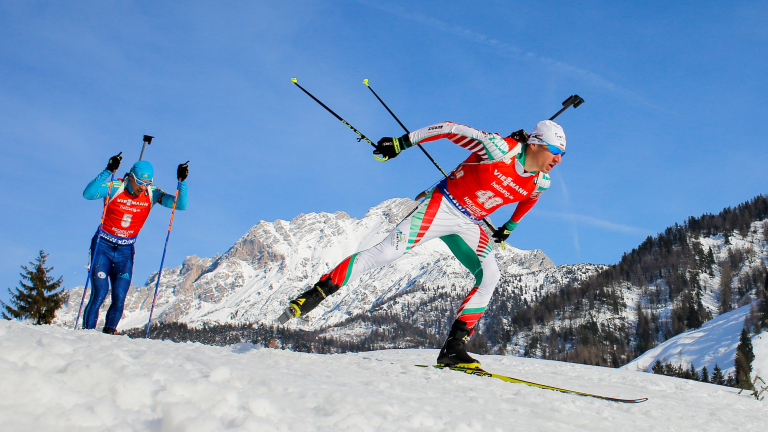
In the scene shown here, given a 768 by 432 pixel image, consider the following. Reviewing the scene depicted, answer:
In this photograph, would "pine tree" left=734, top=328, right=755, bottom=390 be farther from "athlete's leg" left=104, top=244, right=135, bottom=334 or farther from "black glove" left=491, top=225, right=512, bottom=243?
"athlete's leg" left=104, top=244, right=135, bottom=334

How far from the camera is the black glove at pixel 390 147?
16.3 feet

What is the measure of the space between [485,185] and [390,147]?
1.06 m

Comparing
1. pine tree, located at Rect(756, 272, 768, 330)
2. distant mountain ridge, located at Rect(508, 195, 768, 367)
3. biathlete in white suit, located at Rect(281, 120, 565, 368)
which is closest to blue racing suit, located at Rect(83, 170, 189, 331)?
biathlete in white suit, located at Rect(281, 120, 565, 368)

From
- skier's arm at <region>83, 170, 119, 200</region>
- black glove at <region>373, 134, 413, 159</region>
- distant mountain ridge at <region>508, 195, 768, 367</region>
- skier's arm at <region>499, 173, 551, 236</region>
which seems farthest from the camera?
distant mountain ridge at <region>508, 195, 768, 367</region>

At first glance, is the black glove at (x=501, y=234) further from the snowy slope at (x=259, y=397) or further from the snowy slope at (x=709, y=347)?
the snowy slope at (x=709, y=347)

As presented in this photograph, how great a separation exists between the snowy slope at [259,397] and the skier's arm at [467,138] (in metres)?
2.17

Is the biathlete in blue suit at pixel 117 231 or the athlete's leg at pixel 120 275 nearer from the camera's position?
the biathlete in blue suit at pixel 117 231

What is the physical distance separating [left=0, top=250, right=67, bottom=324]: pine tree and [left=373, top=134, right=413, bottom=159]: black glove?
30.9 metres

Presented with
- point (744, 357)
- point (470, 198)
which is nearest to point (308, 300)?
point (470, 198)

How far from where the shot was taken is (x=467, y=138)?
4.97 meters

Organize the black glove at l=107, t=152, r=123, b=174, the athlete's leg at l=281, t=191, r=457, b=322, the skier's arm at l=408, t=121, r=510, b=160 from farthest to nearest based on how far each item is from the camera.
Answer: the black glove at l=107, t=152, r=123, b=174 < the skier's arm at l=408, t=121, r=510, b=160 < the athlete's leg at l=281, t=191, r=457, b=322

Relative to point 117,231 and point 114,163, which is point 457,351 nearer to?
point 117,231

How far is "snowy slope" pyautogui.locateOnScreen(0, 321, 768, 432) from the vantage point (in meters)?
1.77

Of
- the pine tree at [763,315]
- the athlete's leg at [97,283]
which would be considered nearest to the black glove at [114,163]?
the athlete's leg at [97,283]
